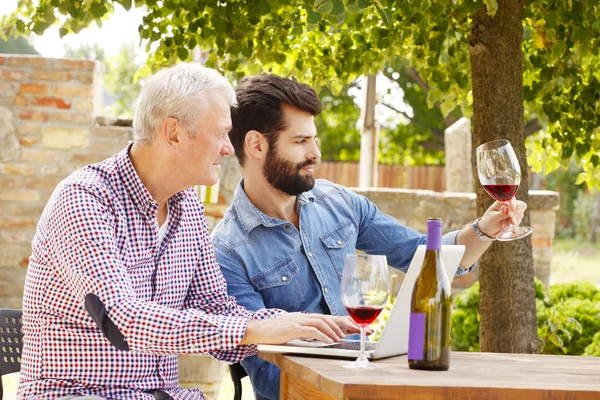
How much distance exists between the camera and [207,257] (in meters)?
2.61

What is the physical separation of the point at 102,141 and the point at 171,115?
4012mm

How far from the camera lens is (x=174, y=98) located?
95.0 inches

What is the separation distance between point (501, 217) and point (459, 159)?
6449 mm

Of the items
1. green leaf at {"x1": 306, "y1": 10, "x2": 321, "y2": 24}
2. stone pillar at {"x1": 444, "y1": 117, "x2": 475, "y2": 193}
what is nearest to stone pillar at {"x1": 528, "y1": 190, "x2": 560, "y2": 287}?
stone pillar at {"x1": 444, "y1": 117, "x2": 475, "y2": 193}

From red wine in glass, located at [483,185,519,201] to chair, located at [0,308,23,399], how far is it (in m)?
1.35

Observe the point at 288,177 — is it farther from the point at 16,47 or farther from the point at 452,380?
the point at 16,47

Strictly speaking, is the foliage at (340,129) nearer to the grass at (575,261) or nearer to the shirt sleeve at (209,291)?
the grass at (575,261)

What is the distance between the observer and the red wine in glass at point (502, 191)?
2.49 meters

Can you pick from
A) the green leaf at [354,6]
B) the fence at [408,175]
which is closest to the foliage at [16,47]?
the fence at [408,175]

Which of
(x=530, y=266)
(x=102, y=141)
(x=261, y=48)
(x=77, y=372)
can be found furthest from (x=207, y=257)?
(x=102, y=141)

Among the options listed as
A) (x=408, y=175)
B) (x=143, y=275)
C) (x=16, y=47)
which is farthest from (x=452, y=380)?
(x=16, y=47)

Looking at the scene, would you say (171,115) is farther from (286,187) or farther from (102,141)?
(102,141)

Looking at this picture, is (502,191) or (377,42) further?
(377,42)

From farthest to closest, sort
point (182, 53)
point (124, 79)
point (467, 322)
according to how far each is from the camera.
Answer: point (124, 79)
point (467, 322)
point (182, 53)
